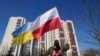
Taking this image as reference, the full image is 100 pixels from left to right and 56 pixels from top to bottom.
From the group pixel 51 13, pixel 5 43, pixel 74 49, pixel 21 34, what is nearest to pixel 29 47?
pixel 5 43

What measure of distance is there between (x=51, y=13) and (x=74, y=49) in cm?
5015

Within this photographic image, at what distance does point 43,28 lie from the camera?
→ 732 cm

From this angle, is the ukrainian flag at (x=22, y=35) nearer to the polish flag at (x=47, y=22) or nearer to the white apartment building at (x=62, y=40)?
the polish flag at (x=47, y=22)

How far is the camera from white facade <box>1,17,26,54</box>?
5903cm

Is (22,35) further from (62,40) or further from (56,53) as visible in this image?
(62,40)

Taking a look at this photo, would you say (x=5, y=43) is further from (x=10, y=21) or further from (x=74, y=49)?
(x=74, y=49)

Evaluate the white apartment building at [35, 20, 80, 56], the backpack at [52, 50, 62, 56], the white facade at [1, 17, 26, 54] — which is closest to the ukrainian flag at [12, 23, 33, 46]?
the backpack at [52, 50, 62, 56]

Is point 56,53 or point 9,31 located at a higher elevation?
point 9,31

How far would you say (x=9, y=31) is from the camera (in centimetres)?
6294

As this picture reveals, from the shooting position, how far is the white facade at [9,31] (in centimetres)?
5903

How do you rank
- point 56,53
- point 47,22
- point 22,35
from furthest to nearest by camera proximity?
point 22,35
point 47,22
point 56,53

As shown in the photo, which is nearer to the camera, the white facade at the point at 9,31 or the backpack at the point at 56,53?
the backpack at the point at 56,53

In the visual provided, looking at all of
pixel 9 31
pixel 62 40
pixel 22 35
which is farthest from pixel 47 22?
pixel 9 31

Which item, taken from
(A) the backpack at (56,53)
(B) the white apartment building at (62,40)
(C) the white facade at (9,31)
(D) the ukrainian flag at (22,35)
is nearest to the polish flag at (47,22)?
(A) the backpack at (56,53)
